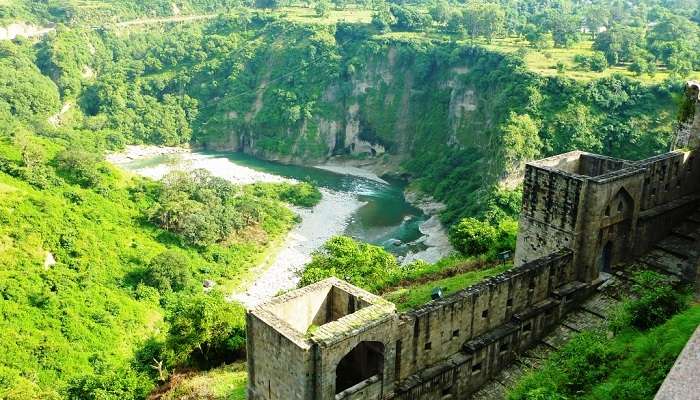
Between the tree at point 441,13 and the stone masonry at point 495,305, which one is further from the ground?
the tree at point 441,13

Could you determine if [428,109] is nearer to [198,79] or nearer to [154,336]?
[198,79]

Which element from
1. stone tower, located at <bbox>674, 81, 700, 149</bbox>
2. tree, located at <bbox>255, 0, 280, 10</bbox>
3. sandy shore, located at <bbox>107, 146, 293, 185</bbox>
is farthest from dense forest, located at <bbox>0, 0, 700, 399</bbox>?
stone tower, located at <bbox>674, 81, 700, 149</bbox>

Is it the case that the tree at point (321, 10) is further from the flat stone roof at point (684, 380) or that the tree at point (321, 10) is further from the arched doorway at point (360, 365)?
the flat stone roof at point (684, 380)

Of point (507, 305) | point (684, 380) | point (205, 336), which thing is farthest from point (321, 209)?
point (684, 380)

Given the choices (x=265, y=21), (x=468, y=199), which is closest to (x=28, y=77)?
(x=265, y=21)

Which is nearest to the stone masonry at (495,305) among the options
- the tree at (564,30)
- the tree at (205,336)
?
the tree at (205,336)

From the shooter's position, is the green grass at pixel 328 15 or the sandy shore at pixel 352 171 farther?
the green grass at pixel 328 15
